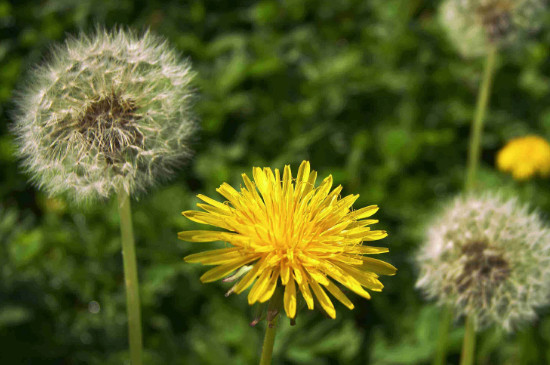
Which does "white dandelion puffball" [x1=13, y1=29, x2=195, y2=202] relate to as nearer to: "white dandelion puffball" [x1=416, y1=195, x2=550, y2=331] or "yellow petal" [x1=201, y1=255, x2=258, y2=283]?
"yellow petal" [x1=201, y1=255, x2=258, y2=283]

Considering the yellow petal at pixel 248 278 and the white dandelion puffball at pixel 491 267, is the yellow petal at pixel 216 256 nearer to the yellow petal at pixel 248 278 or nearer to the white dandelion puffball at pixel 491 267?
the yellow petal at pixel 248 278

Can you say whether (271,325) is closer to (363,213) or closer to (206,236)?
(206,236)

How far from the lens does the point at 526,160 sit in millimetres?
3809

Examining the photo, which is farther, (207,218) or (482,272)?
(482,272)

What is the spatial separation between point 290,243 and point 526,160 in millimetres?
2853

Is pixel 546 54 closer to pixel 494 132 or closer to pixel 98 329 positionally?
pixel 494 132

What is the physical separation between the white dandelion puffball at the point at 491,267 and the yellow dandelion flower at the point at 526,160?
168 cm

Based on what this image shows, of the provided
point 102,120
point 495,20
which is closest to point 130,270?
point 102,120

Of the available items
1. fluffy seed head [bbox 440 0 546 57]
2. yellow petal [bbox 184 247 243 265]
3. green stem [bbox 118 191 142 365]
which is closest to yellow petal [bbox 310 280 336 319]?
yellow petal [bbox 184 247 243 265]

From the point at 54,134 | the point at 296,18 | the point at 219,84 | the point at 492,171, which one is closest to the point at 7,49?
the point at 219,84

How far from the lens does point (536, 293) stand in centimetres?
219

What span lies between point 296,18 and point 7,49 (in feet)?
8.23

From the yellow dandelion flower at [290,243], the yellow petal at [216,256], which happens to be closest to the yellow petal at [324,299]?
the yellow dandelion flower at [290,243]

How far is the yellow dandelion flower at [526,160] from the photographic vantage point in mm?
3799
